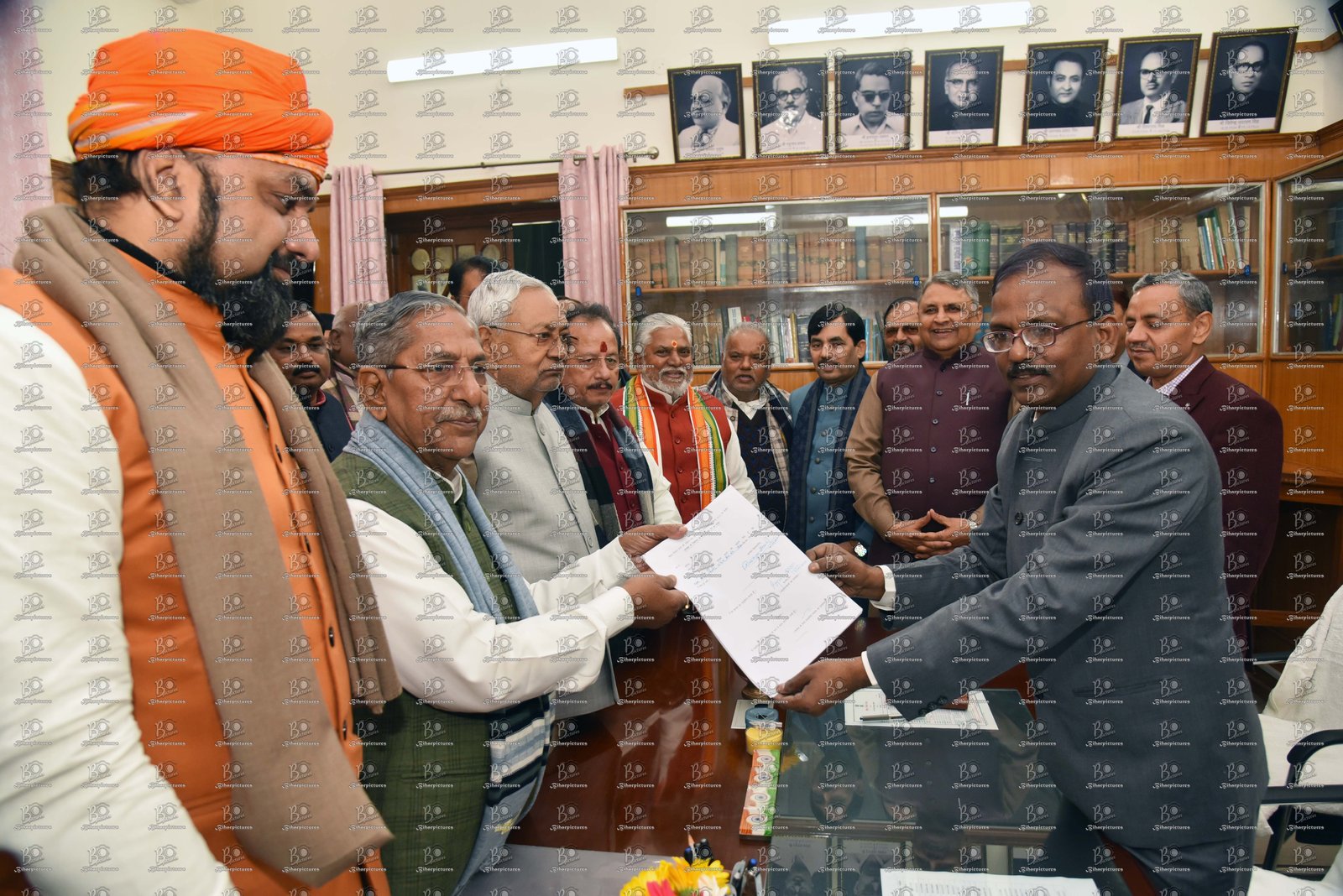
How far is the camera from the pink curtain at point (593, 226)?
5.57 m

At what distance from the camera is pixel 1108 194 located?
5.15 metres

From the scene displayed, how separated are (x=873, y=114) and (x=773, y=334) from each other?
161cm

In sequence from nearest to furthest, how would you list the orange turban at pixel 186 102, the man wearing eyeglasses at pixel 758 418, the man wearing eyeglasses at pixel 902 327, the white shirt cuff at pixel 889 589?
the orange turban at pixel 186 102 → the white shirt cuff at pixel 889 589 → the man wearing eyeglasses at pixel 758 418 → the man wearing eyeglasses at pixel 902 327

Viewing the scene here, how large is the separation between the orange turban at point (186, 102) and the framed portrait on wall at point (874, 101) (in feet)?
15.5

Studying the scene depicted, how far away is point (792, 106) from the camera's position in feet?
17.4

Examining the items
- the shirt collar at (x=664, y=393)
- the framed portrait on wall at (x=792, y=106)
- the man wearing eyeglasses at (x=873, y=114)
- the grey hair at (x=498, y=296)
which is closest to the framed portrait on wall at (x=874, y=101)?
the man wearing eyeglasses at (x=873, y=114)

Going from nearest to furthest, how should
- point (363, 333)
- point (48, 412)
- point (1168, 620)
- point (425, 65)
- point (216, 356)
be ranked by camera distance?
point (48, 412)
point (216, 356)
point (1168, 620)
point (363, 333)
point (425, 65)

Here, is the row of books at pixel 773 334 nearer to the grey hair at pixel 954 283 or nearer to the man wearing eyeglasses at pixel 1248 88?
the grey hair at pixel 954 283

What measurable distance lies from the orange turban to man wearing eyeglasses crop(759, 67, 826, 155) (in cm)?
463

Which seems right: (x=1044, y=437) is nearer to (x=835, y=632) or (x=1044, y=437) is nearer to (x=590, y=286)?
(x=835, y=632)

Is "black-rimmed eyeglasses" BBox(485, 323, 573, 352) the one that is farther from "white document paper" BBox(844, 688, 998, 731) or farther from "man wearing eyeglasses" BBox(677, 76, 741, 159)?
"man wearing eyeglasses" BBox(677, 76, 741, 159)

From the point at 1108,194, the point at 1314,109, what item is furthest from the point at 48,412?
the point at 1314,109

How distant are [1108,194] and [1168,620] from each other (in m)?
4.62

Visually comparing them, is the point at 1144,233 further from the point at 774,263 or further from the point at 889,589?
the point at 889,589
